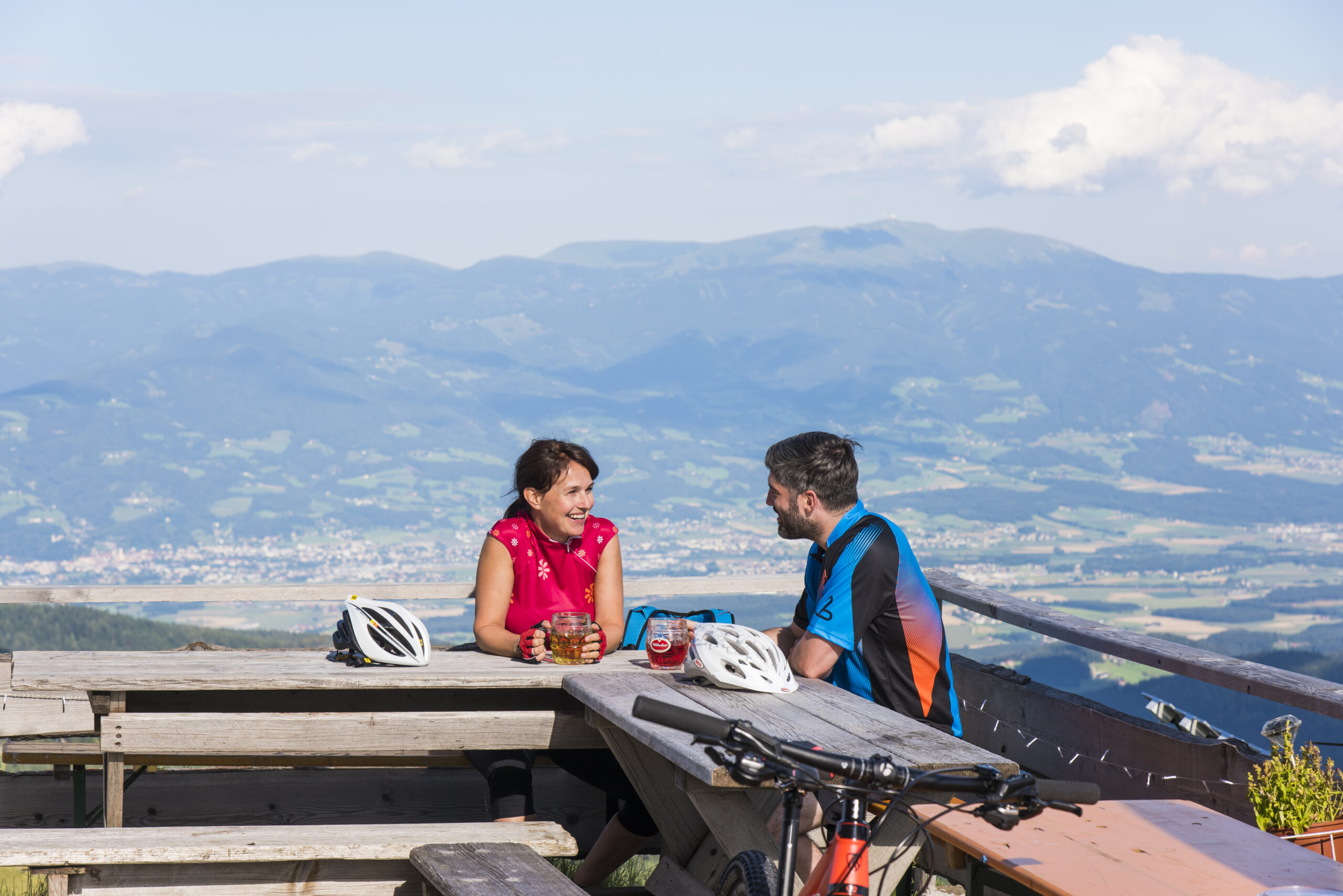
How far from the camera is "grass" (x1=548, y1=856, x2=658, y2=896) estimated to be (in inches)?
204

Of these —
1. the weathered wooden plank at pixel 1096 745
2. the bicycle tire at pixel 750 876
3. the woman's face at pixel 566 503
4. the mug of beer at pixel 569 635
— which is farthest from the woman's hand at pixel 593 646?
the weathered wooden plank at pixel 1096 745

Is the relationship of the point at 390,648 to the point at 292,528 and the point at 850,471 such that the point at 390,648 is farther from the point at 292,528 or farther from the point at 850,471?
the point at 292,528

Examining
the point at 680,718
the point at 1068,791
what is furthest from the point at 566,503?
the point at 1068,791

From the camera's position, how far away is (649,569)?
488ft

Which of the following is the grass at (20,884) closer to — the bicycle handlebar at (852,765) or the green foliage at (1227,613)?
the bicycle handlebar at (852,765)

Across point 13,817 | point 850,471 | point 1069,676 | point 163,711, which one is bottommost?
point 1069,676

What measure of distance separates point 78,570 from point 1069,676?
11709 centimetres

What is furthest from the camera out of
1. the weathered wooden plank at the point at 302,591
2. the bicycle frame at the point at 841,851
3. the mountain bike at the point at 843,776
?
the weathered wooden plank at the point at 302,591

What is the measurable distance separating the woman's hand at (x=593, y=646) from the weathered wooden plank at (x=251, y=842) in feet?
1.81

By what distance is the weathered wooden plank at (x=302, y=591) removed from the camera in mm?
5508

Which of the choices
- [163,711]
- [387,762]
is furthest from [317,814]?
[163,711]

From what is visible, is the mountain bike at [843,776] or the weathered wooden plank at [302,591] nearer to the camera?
the mountain bike at [843,776]

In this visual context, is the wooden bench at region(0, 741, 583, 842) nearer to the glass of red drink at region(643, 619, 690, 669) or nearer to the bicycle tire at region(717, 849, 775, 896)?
the glass of red drink at region(643, 619, 690, 669)

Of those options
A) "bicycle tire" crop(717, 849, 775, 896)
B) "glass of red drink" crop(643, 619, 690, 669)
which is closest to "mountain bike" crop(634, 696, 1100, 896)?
"bicycle tire" crop(717, 849, 775, 896)
